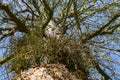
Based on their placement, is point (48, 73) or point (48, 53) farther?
point (48, 53)

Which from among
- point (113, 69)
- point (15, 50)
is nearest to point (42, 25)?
point (15, 50)

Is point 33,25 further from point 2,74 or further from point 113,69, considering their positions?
point 113,69

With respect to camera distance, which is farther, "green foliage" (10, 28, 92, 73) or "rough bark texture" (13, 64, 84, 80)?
"green foliage" (10, 28, 92, 73)

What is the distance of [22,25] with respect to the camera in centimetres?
313

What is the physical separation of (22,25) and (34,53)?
0.44 meters

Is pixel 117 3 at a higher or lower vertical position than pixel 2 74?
higher

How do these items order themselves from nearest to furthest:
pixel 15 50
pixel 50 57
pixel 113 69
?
pixel 50 57
pixel 15 50
pixel 113 69

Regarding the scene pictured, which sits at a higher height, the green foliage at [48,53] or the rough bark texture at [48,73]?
the green foliage at [48,53]

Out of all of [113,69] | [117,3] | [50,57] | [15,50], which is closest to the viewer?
[50,57]

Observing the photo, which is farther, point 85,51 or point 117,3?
point 117,3

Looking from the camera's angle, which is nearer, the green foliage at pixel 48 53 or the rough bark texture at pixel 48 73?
the rough bark texture at pixel 48 73

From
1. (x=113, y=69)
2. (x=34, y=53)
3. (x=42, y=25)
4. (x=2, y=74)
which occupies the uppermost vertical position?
(x=42, y=25)

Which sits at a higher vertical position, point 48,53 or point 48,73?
point 48,53

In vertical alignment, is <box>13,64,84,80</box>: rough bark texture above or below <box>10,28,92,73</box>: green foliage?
below
